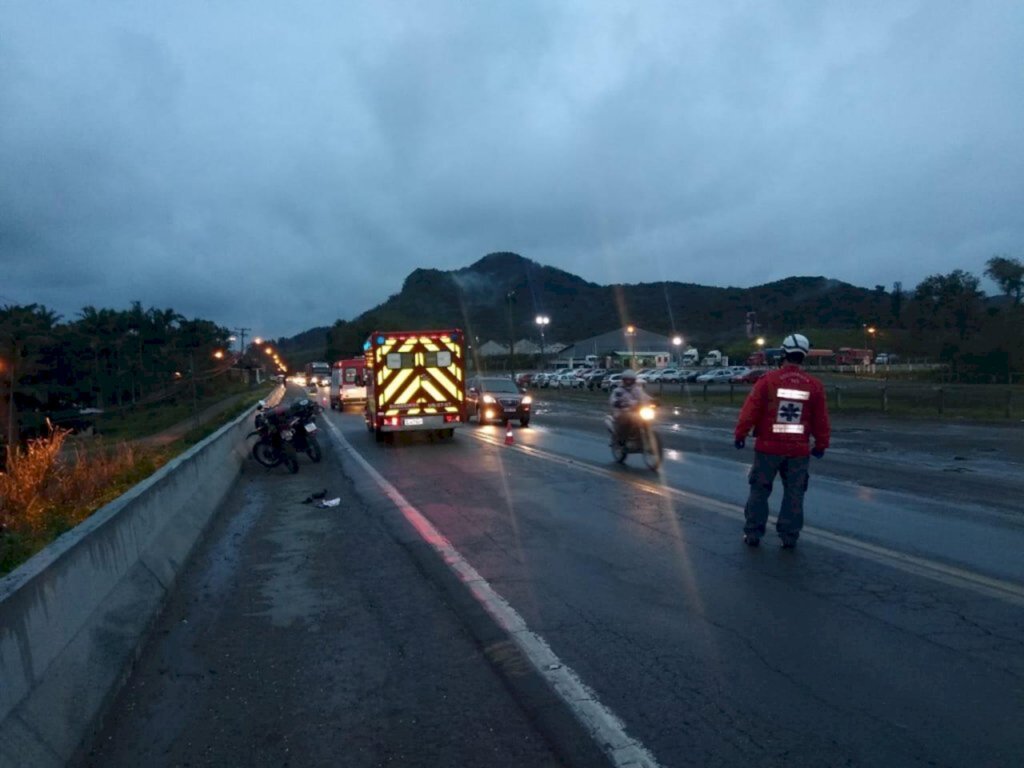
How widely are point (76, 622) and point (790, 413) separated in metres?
6.15

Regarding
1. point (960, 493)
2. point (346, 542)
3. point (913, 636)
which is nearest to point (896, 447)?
point (960, 493)

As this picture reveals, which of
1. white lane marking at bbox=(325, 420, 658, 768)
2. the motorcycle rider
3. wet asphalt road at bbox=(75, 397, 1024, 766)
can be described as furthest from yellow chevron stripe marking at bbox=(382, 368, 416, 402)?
white lane marking at bbox=(325, 420, 658, 768)

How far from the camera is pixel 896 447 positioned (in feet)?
71.2

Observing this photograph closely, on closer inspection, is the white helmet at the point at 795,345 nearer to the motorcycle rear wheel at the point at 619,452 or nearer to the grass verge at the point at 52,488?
the grass verge at the point at 52,488

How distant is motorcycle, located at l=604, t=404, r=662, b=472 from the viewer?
54.5 feet

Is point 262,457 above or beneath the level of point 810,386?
beneath

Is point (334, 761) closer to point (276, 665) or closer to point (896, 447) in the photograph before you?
point (276, 665)

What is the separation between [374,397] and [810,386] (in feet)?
53.6

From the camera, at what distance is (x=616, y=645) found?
6410mm

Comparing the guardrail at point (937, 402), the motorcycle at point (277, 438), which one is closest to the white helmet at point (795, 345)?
the motorcycle at point (277, 438)

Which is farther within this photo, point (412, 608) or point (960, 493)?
Answer: point (960, 493)

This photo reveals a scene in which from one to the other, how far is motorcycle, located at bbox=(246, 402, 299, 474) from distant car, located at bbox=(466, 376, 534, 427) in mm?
11256

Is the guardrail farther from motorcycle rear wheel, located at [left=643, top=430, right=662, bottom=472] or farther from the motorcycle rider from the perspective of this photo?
motorcycle rear wheel, located at [left=643, top=430, right=662, bottom=472]

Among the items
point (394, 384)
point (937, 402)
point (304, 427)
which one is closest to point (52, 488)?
point (304, 427)
